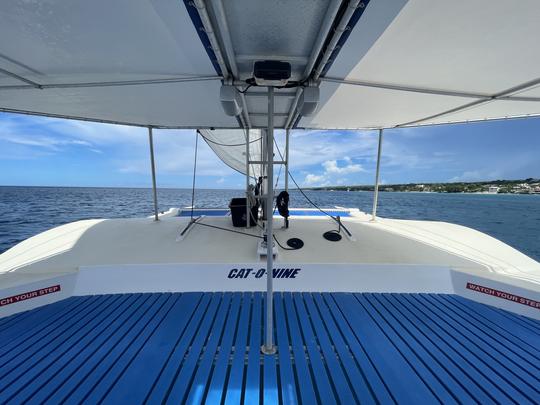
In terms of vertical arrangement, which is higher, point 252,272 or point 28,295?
point 252,272

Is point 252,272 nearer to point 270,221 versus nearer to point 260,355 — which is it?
point 260,355

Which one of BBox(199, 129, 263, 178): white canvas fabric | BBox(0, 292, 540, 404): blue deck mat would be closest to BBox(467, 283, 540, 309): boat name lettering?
BBox(0, 292, 540, 404): blue deck mat

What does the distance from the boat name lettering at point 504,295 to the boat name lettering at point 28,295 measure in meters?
5.53

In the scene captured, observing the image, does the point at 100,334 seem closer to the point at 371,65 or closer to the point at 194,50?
the point at 194,50

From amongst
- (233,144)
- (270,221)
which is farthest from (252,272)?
(233,144)

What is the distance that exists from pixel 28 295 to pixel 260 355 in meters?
2.90

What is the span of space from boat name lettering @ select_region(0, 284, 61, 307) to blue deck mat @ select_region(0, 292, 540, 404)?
0.21 m

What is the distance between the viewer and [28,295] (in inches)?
105

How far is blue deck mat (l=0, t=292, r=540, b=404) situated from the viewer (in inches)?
69.5

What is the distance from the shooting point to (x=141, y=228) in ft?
16.2

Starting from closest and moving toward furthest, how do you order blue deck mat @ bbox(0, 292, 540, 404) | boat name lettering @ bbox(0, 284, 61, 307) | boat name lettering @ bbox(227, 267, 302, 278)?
blue deck mat @ bbox(0, 292, 540, 404) < boat name lettering @ bbox(0, 284, 61, 307) < boat name lettering @ bbox(227, 267, 302, 278)

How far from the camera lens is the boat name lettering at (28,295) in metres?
2.56

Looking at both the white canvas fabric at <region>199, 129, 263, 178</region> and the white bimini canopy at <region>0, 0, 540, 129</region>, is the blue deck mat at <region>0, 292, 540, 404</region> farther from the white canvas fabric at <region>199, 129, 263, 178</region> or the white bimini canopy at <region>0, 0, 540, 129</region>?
the white canvas fabric at <region>199, 129, 263, 178</region>

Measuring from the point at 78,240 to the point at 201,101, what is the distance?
11.3 ft
